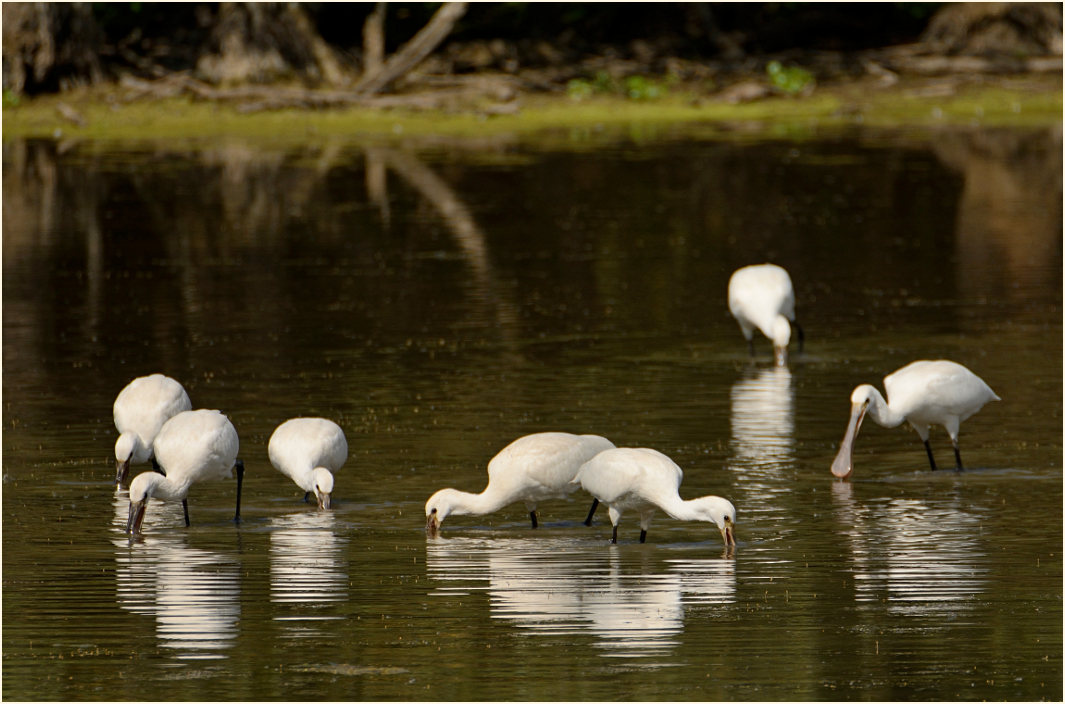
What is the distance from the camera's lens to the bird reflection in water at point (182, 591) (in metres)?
8.95

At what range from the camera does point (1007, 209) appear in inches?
1029

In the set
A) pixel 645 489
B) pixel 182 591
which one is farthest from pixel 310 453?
pixel 645 489

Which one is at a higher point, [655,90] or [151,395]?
[655,90]

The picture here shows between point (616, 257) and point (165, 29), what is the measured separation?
26.9 m

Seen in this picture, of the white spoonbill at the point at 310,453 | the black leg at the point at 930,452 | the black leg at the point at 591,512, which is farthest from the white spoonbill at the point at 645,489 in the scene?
the black leg at the point at 930,452

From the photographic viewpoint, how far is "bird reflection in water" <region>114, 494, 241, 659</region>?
8.95m

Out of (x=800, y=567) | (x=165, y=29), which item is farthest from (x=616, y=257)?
(x=165, y=29)

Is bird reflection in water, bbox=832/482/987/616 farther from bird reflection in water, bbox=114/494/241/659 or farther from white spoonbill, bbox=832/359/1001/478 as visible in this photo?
bird reflection in water, bbox=114/494/241/659

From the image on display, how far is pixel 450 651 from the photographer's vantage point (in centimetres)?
872

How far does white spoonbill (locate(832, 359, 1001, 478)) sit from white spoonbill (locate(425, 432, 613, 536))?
2.10 meters

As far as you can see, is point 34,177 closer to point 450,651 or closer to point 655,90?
point 655,90

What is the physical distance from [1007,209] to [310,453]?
16.7 metres

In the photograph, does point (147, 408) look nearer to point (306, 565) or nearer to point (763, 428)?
point (306, 565)

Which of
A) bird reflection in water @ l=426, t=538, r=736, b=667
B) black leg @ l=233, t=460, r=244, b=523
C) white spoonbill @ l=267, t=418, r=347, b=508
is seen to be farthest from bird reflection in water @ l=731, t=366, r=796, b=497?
black leg @ l=233, t=460, r=244, b=523
